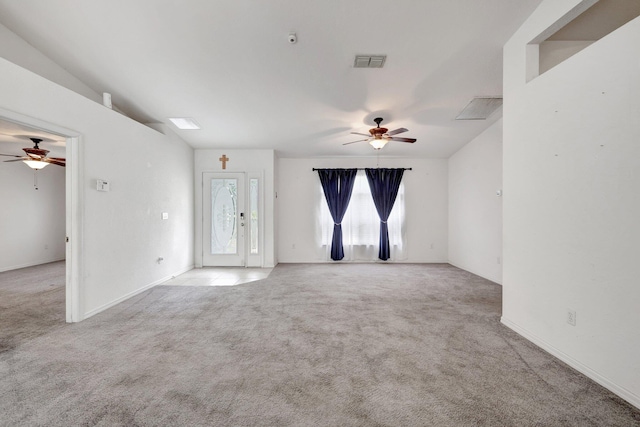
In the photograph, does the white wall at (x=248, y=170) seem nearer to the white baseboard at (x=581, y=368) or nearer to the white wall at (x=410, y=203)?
the white wall at (x=410, y=203)

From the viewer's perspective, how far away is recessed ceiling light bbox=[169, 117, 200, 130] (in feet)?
14.3

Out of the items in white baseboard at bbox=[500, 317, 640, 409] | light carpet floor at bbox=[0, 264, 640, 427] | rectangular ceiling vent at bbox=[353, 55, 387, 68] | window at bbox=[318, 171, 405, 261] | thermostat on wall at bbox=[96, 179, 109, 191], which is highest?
rectangular ceiling vent at bbox=[353, 55, 387, 68]

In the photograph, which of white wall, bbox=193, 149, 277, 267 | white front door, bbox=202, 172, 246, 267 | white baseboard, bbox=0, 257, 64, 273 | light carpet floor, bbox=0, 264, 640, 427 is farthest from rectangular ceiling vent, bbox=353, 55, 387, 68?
white baseboard, bbox=0, 257, 64, 273

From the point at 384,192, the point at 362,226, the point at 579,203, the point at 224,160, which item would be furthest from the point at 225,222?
the point at 579,203

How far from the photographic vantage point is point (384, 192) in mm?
6117

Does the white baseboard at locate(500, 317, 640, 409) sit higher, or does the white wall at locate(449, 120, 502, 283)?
the white wall at locate(449, 120, 502, 283)

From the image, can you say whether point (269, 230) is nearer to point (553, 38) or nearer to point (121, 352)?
point (121, 352)

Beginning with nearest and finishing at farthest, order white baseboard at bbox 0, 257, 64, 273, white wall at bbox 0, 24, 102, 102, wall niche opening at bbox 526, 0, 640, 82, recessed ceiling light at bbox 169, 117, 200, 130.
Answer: wall niche opening at bbox 526, 0, 640, 82 < white wall at bbox 0, 24, 102, 102 < recessed ceiling light at bbox 169, 117, 200, 130 < white baseboard at bbox 0, 257, 64, 273

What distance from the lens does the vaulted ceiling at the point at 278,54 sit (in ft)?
7.82

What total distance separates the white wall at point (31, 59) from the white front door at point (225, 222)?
2.62m

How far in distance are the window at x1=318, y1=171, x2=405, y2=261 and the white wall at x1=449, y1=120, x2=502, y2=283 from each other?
3.91ft

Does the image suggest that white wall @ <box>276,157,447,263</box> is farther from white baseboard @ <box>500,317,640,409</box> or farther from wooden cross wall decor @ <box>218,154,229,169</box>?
white baseboard @ <box>500,317,640,409</box>

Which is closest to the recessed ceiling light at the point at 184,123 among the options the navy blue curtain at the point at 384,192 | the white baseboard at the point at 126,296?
the white baseboard at the point at 126,296

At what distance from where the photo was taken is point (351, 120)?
434 centimetres
